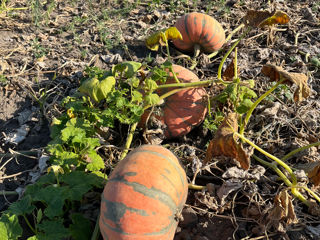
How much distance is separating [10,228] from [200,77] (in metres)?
2.52

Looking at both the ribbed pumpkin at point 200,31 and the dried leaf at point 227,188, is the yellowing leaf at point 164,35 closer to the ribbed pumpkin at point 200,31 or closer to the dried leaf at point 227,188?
the ribbed pumpkin at point 200,31

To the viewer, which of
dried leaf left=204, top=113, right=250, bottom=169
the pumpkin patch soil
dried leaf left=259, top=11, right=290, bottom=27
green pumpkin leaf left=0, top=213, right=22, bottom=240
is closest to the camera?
green pumpkin leaf left=0, top=213, right=22, bottom=240

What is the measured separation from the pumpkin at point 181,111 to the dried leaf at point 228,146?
55 centimetres

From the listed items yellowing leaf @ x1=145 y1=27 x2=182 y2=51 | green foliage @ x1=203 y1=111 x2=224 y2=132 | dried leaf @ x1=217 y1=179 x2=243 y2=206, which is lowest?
dried leaf @ x1=217 y1=179 x2=243 y2=206

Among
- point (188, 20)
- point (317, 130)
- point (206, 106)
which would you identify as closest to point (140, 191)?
point (206, 106)

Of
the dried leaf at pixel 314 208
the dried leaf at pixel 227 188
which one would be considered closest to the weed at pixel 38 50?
the dried leaf at pixel 227 188

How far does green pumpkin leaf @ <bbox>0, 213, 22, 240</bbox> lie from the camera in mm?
2055

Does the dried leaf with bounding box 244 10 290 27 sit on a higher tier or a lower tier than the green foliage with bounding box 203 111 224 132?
higher

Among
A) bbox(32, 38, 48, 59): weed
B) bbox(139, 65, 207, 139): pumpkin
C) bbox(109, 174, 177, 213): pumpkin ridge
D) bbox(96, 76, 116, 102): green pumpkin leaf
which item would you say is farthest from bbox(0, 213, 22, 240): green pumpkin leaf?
bbox(32, 38, 48, 59): weed

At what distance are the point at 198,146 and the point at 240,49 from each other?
5.53ft

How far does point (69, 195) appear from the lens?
7.28ft

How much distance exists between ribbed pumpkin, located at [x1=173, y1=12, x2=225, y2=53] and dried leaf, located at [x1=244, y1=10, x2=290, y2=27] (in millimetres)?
704

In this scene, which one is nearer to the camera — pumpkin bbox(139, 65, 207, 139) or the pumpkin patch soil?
the pumpkin patch soil

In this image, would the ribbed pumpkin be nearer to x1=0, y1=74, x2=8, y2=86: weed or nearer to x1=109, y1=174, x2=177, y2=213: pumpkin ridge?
x1=0, y1=74, x2=8, y2=86: weed
